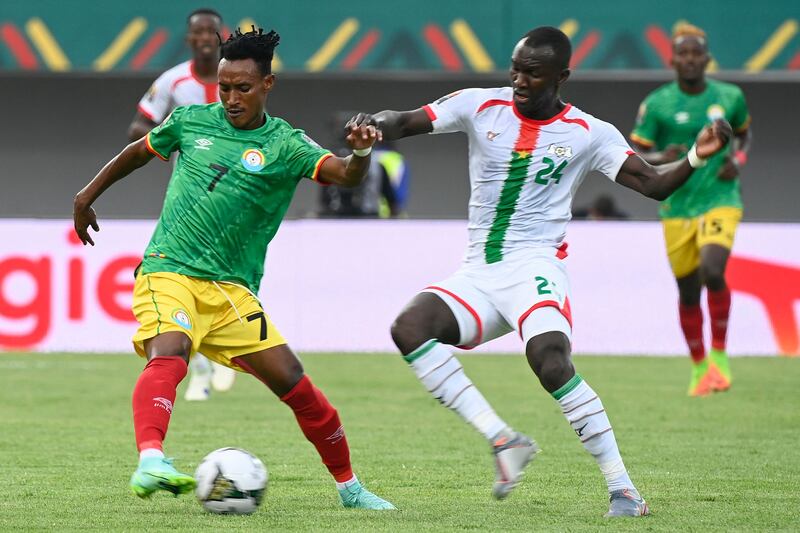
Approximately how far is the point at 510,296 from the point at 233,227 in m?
1.25

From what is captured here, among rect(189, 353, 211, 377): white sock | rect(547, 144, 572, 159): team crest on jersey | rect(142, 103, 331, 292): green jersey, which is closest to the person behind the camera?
rect(142, 103, 331, 292): green jersey

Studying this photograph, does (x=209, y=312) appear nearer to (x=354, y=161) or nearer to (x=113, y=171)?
(x=113, y=171)

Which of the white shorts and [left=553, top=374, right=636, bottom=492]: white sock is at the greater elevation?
the white shorts

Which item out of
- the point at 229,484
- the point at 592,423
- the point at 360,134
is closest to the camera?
the point at 360,134

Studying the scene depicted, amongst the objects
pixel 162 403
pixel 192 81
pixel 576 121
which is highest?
pixel 192 81

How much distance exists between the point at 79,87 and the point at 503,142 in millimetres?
15186

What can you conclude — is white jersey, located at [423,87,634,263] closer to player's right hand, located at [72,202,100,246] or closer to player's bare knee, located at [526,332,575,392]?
player's bare knee, located at [526,332,575,392]

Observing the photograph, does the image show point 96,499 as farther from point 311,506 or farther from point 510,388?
point 510,388

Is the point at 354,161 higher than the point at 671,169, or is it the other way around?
the point at 354,161

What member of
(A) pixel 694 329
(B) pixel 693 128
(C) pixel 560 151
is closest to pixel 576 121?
(C) pixel 560 151

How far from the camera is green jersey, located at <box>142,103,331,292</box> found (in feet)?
20.9

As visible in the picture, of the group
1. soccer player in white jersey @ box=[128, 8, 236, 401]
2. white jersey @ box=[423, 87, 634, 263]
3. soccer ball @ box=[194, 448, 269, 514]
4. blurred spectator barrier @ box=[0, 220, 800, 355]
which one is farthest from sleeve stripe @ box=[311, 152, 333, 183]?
blurred spectator barrier @ box=[0, 220, 800, 355]

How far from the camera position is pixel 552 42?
6547 mm

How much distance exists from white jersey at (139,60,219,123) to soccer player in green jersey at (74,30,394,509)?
414 centimetres
